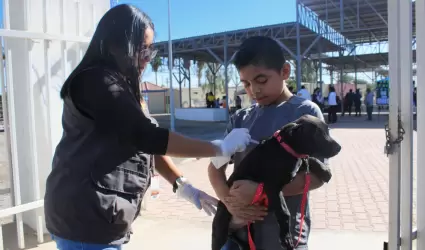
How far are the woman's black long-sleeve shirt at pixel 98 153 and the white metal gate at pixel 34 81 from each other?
2.21m

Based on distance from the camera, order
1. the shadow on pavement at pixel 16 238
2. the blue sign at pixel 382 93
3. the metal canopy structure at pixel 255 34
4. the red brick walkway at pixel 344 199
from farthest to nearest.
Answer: the blue sign at pixel 382 93 → the metal canopy structure at pixel 255 34 → the red brick walkway at pixel 344 199 → the shadow on pavement at pixel 16 238

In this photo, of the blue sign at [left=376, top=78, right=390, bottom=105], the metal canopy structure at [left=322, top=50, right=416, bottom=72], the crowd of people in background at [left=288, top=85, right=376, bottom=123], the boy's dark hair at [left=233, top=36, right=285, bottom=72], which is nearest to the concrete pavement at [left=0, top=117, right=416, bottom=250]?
the boy's dark hair at [left=233, top=36, right=285, bottom=72]

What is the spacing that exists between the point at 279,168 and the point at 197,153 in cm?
36

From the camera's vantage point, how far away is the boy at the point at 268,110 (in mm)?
1680

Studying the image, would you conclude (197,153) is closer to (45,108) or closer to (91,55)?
(91,55)

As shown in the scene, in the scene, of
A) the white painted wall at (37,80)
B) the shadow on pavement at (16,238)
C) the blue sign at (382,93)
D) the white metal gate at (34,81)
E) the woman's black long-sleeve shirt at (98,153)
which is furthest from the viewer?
the blue sign at (382,93)

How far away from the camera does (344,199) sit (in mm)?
5230

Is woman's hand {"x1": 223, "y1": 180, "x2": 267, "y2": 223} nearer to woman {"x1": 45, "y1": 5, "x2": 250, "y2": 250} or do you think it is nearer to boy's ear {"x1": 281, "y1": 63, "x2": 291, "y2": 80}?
woman {"x1": 45, "y1": 5, "x2": 250, "y2": 250}

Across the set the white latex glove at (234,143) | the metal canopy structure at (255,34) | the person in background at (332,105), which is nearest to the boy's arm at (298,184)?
the white latex glove at (234,143)

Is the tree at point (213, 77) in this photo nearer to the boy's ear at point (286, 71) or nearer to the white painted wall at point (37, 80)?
the white painted wall at point (37, 80)

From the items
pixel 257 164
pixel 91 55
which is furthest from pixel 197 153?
pixel 91 55

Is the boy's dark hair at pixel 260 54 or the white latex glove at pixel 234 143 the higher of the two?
the boy's dark hair at pixel 260 54

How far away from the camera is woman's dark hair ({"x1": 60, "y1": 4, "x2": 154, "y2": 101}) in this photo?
1644 millimetres

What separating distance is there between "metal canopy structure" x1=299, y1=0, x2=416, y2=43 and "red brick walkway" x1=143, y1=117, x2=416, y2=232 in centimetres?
1022
